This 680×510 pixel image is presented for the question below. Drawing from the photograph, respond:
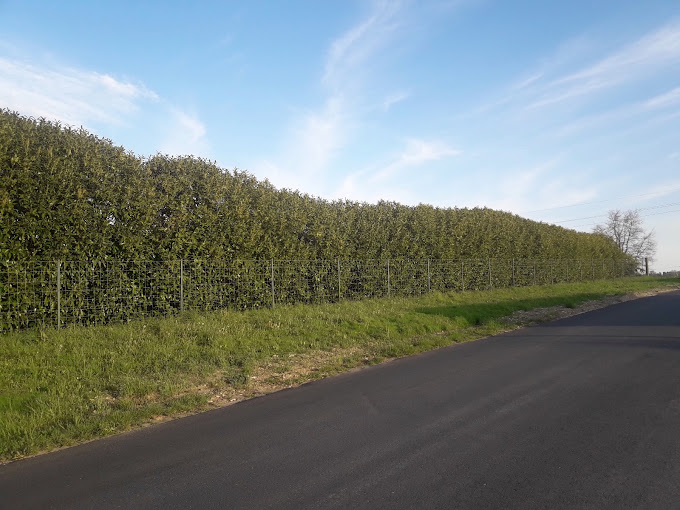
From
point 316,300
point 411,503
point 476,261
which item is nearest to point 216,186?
point 316,300

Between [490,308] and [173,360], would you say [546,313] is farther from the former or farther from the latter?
[173,360]

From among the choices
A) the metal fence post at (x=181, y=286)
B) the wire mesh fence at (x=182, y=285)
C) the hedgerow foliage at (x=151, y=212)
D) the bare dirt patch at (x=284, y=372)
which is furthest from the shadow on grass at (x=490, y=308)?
the metal fence post at (x=181, y=286)

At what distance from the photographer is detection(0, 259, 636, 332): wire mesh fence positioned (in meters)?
9.12

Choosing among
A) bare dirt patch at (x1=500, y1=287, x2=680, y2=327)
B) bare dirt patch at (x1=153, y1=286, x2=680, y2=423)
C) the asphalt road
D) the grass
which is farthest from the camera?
bare dirt patch at (x1=500, y1=287, x2=680, y2=327)

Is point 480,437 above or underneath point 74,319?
underneath

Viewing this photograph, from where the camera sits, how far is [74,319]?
9633 mm

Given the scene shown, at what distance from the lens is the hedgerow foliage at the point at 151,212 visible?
9242mm

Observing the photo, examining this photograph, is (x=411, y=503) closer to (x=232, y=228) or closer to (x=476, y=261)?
(x=232, y=228)

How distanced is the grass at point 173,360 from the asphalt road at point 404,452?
1.98 feet

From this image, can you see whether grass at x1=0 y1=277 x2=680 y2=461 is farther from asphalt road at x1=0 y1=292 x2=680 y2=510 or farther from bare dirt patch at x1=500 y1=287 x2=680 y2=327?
bare dirt patch at x1=500 y1=287 x2=680 y2=327

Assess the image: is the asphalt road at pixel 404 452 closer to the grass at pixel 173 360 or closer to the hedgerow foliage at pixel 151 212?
the grass at pixel 173 360

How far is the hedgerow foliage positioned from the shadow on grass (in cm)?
328

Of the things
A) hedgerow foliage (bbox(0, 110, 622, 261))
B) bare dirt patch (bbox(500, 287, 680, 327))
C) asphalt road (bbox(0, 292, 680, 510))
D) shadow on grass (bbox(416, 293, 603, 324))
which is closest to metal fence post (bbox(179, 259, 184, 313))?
hedgerow foliage (bbox(0, 110, 622, 261))

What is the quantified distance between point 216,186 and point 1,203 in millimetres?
4981
